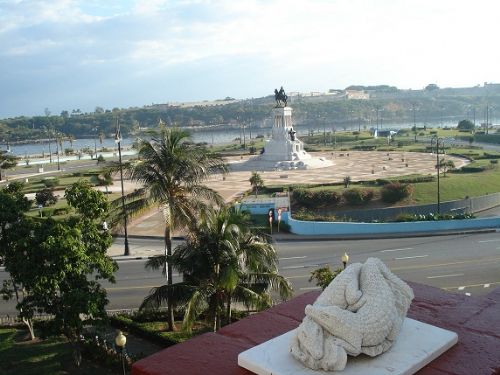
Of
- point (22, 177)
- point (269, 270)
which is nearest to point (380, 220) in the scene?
point (269, 270)

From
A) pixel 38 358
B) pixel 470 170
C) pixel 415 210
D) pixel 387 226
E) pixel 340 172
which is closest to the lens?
pixel 38 358

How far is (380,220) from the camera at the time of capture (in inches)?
1545

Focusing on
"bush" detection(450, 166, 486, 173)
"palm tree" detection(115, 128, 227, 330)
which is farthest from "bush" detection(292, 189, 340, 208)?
"palm tree" detection(115, 128, 227, 330)

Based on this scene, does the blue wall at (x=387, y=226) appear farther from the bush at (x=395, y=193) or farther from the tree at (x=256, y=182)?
the tree at (x=256, y=182)

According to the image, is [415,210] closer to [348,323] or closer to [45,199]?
[45,199]

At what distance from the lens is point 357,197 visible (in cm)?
4338

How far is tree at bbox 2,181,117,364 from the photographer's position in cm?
1539

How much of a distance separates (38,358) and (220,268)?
272 inches

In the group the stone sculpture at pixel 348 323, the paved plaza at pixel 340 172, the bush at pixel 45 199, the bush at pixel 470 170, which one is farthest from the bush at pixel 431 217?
the bush at pixel 45 199

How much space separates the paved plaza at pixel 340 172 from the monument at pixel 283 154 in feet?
7.63

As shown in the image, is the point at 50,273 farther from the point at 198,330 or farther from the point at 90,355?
the point at 198,330

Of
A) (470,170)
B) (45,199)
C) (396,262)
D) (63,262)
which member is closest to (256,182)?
(45,199)

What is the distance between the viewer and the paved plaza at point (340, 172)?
5498 centimetres

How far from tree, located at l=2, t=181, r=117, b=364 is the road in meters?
7.02
